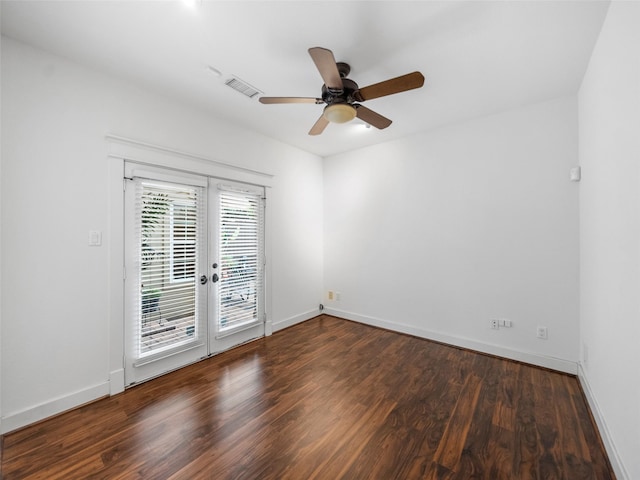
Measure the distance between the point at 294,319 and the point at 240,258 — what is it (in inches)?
57.4

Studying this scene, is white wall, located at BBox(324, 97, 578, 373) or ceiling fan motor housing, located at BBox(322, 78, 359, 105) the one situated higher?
ceiling fan motor housing, located at BBox(322, 78, 359, 105)

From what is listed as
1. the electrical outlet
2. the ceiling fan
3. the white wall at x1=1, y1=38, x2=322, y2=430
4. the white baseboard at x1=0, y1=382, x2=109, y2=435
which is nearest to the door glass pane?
the white wall at x1=1, y1=38, x2=322, y2=430

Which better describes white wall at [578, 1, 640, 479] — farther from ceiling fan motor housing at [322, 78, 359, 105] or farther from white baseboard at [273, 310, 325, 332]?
white baseboard at [273, 310, 325, 332]

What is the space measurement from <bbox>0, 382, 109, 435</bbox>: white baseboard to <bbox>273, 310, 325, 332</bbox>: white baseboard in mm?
2068

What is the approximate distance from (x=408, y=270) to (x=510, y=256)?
1.25 m

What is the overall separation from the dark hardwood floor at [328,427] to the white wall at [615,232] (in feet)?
1.18

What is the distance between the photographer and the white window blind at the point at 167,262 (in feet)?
8.52

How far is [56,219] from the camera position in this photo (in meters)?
2.14

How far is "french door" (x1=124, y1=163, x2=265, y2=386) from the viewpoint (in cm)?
256

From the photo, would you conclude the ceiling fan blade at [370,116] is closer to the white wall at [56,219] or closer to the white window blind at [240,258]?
the white window blind at [240,258]

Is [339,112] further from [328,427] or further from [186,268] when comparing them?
[328,427]

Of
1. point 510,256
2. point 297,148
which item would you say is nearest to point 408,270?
point 510,256

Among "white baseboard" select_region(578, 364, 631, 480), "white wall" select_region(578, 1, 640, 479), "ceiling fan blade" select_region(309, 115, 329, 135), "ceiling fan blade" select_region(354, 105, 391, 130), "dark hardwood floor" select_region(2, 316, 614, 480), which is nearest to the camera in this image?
"white wall" select_region(578, 1, 640, 479)

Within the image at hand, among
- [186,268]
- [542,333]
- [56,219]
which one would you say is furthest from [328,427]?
[56,219]
